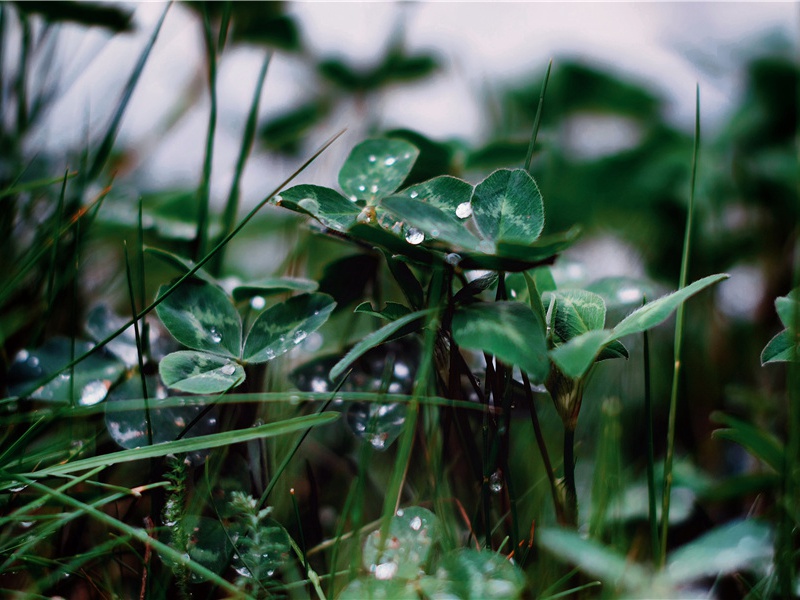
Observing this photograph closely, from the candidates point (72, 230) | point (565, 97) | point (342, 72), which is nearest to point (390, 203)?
point (72, 230)

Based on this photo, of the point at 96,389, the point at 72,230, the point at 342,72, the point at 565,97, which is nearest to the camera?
the point at 96,389

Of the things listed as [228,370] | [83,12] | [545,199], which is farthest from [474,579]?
[83,12]

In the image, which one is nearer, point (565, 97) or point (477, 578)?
point (477, 578)

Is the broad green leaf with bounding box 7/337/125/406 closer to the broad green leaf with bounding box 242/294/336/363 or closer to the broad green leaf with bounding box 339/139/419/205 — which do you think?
the broad green leaf with bounding box 242/294/336/363

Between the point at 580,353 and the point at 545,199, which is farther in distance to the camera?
the point at 545,199

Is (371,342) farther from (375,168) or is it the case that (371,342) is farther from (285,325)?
(375,168)

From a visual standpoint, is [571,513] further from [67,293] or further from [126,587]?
[67,293]
